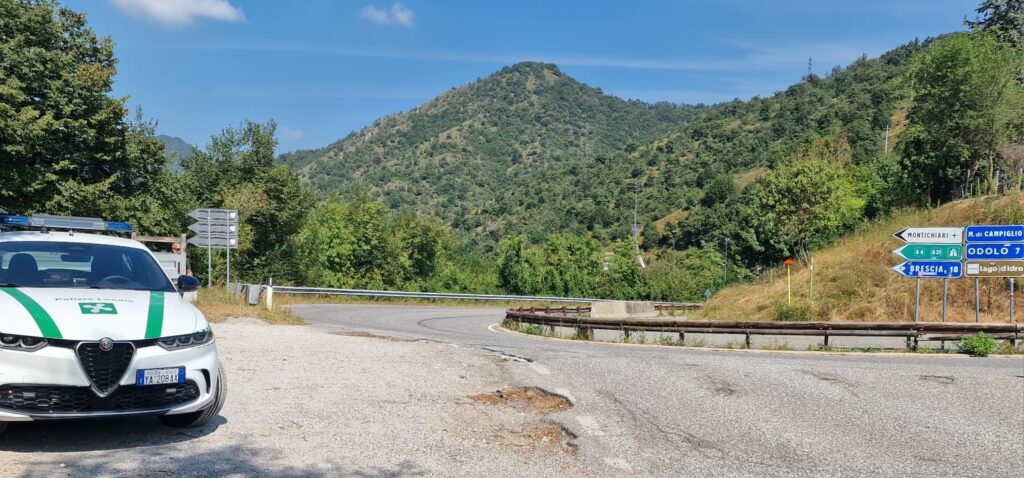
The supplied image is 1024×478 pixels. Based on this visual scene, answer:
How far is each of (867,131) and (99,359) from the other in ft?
388

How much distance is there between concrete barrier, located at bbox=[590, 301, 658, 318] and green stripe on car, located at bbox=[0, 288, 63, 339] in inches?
1302

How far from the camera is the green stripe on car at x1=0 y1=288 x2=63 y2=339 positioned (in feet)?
17.0

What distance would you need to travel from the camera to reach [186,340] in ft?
19.3

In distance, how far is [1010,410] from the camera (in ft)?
32.2

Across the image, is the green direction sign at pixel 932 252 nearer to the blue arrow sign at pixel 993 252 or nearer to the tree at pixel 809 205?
the blue arrow sign at pixel 993 252

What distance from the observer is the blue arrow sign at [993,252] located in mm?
20500

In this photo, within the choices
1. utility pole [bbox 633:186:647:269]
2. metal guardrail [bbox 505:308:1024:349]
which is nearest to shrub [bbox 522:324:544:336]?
metal guardrail [bbox 505:308:1024:349]

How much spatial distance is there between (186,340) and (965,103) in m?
41.3

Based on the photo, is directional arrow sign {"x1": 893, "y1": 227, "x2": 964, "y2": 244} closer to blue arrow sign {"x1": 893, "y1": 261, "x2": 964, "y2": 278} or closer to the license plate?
blue arrow sign {"x1": 893, "y1": 261, "x2": 964, "y2": 278}

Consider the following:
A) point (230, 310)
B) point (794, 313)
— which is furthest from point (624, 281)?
point (230, 310)

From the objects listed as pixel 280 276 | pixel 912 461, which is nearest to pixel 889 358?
pixel 912 461

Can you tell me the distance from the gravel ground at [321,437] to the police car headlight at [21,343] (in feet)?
2.64

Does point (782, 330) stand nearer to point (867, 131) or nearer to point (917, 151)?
point (917, 151)

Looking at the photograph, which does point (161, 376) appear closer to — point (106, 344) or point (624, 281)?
point (106, 344)
